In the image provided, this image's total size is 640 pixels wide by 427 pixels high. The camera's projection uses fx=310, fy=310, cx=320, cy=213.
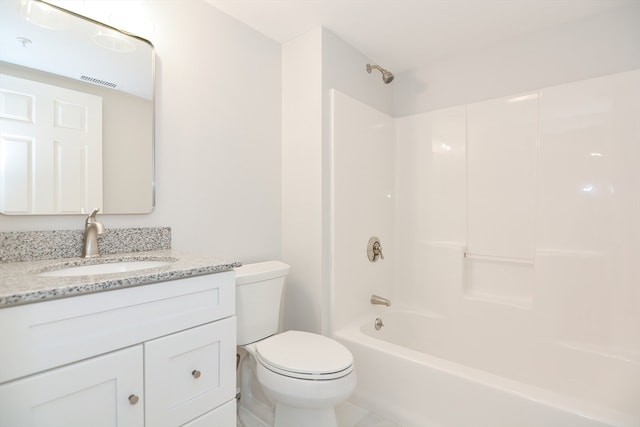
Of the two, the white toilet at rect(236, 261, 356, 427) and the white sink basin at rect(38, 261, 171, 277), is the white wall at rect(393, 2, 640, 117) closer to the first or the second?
the white toilet at rect(236, 261, 356, 427)

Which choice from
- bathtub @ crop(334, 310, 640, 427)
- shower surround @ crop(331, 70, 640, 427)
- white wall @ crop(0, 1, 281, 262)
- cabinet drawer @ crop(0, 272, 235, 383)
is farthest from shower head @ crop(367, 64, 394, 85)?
cabinet drawer @ crop(0, 272, 235, 383)

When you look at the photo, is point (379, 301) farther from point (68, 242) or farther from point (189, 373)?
point (68, 242)

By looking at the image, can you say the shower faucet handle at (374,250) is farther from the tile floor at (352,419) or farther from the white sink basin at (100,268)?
the white sink basin at (100,268)

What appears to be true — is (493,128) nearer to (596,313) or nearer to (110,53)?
(596,313)

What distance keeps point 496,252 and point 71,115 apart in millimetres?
2426

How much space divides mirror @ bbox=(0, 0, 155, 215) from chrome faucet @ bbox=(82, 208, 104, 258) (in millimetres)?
57

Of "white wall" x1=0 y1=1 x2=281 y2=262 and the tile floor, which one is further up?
"white wall" x1=0 y1=1 x2=281 y2=262

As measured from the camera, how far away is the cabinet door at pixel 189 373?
935 millimetres

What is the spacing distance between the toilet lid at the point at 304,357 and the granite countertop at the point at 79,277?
0.50 metres

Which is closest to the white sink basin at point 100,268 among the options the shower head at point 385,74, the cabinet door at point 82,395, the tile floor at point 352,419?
the cabinet door at point 82,395

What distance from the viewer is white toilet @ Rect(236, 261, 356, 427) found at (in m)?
1.25

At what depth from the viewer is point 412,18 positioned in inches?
71.4

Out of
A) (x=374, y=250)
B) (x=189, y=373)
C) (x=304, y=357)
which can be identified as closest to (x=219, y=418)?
(x=189, y=373)

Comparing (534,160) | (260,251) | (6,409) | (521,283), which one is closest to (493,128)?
(534,160)
